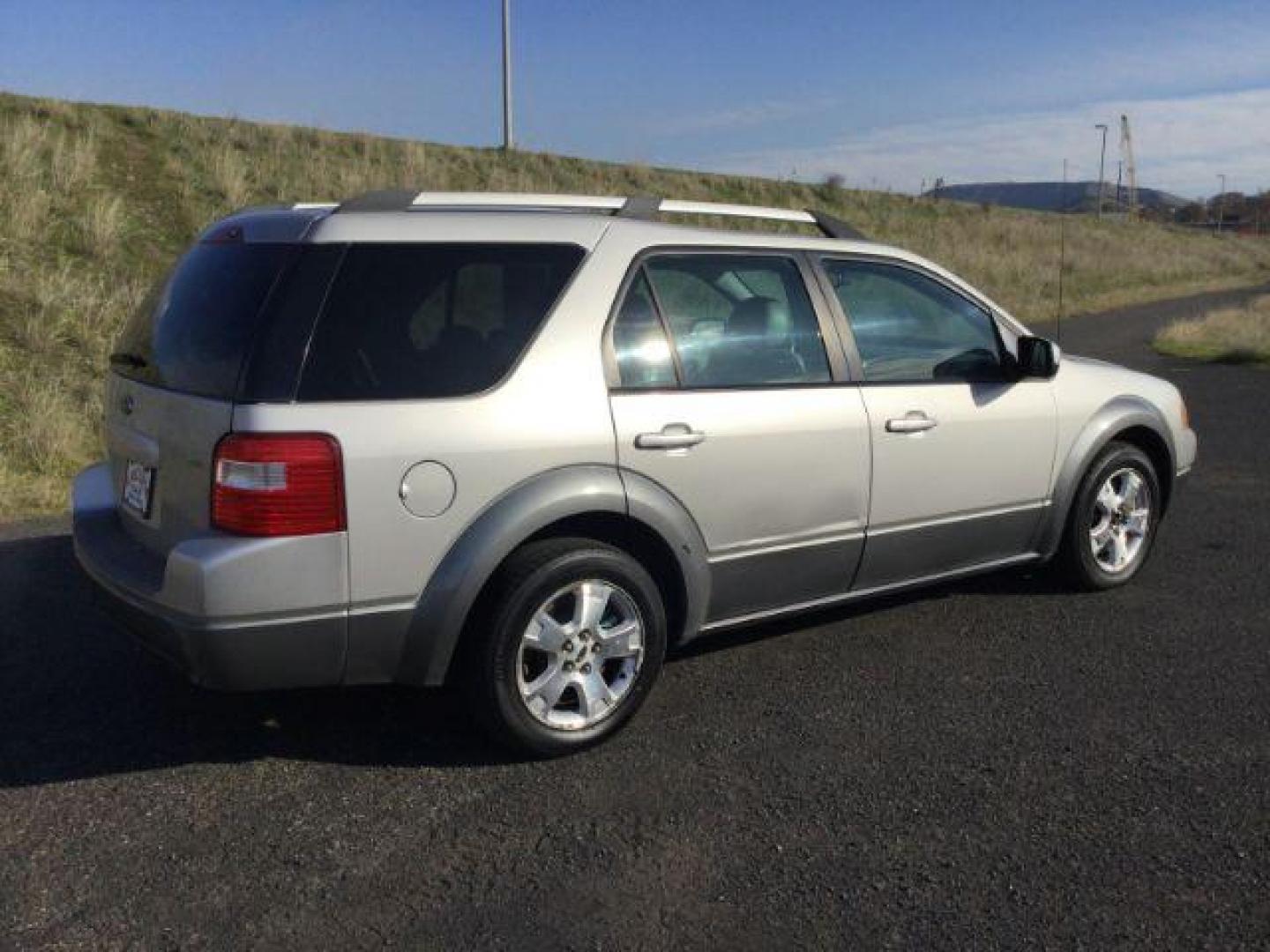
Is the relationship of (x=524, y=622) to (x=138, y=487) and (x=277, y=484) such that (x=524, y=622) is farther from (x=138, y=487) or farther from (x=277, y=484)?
(x=138, y=487)

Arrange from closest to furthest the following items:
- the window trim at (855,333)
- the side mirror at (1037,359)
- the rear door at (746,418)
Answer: the rear door at (746,418)
the window trim at (855,333)
the side mirror at (1037,359)

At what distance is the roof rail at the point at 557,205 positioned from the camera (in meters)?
3.91

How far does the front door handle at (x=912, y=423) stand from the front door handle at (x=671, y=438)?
0.93 metres

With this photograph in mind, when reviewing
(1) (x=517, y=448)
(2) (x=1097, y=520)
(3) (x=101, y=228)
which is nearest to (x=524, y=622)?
(1) (x=517, y=448)

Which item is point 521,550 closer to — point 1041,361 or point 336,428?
point 336,428

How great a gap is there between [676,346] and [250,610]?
166 cm

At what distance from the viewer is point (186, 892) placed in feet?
10.0

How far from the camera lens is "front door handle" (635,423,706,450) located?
3.89 m

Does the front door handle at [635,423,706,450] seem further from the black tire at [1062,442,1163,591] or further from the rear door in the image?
the black tire at [1062,442,1163,591]

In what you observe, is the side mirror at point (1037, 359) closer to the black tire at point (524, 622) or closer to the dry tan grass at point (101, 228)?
A: the black tire at point (524, 622)

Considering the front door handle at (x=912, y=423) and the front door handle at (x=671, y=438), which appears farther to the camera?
the front door handle at (x=912, y=423)

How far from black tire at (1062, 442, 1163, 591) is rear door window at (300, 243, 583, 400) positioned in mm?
2785

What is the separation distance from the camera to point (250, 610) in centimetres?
331

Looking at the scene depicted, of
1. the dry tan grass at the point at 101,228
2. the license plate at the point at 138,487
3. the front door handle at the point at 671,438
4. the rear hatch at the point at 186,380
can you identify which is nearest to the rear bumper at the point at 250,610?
the rear hatch at the point at 186,380
